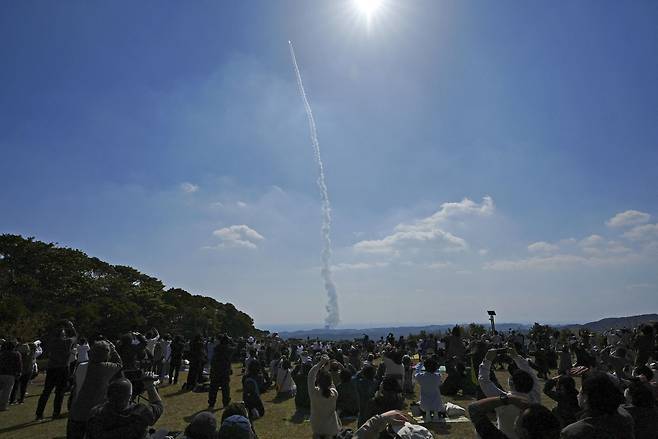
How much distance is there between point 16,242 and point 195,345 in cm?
2979

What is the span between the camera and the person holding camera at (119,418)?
3.85 meters

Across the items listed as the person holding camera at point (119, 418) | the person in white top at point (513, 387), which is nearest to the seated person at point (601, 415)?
the person in white top at point (513, 387)

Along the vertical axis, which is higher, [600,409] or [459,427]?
[600,409]

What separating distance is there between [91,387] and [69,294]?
35473 millimetres

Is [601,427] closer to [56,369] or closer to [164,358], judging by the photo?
[56,369]

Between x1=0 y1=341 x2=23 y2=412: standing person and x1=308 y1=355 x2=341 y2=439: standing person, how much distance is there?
351 inches

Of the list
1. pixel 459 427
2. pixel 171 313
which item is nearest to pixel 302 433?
pixel 459 427

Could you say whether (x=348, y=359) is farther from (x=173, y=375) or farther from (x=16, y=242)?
(x=16, y=242)

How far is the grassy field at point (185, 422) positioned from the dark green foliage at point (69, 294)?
16365 millimetres

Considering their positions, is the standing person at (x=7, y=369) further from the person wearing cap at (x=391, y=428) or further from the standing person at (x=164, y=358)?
the person wearing cap at (x=391, y=428)

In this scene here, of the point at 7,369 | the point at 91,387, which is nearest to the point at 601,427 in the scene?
the point at 91,387

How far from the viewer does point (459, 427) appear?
9.13 m

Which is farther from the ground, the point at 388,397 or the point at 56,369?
the point at 388,397

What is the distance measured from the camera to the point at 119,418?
3895 mm
